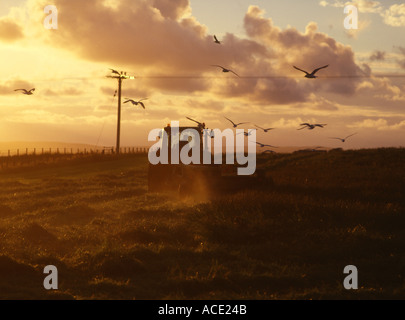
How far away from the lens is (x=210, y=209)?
17.9 metres

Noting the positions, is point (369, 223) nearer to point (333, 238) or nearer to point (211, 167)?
point (333, 238)

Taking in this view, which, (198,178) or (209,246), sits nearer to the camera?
(209,246)

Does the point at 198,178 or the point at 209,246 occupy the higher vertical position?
the point at 198,178

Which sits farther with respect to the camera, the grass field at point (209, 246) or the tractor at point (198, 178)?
the tractor at point (198, 178)

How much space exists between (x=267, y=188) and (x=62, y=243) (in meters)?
11.3

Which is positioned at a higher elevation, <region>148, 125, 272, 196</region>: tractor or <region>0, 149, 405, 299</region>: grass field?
<region>148, 125, 272, 196</region>: tractor

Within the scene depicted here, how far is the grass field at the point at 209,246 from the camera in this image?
1030 centimetres

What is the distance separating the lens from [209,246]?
13.7 m

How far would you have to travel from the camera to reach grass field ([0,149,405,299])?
10.3m

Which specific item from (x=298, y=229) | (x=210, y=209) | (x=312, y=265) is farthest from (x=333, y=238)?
(x=210, y=209)

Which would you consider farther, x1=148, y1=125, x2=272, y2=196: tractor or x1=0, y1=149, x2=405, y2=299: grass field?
x1=148, y1=125, x2=272, y2=196: tractor
